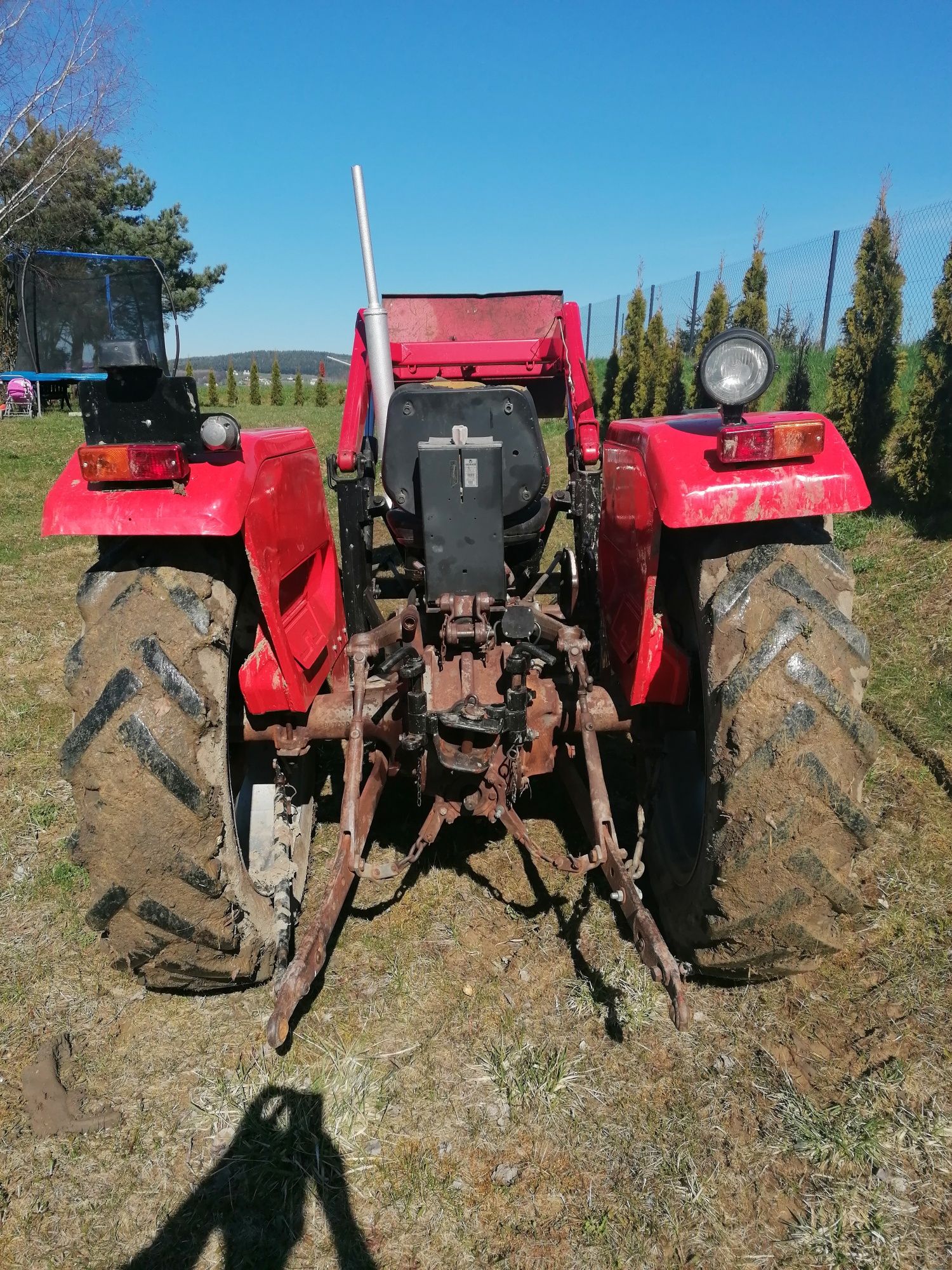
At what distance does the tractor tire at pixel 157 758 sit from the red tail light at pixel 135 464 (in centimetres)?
23

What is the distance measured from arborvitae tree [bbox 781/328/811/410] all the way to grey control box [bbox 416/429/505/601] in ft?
34.8

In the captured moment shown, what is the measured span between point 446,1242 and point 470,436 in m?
2.34

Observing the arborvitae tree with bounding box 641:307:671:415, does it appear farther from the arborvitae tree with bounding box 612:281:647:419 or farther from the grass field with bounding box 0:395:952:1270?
the grass field with bounding box 0:395:952:1270

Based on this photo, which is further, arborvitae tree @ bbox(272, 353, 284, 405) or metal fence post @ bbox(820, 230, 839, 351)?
arborvitae tree @ bbox(272, 353, 284, 405)

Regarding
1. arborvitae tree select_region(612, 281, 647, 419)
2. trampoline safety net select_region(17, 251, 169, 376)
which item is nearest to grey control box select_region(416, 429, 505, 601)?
arborvitae tree select_region(612, 281, 647, 419)

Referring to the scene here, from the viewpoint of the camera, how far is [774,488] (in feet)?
6.86

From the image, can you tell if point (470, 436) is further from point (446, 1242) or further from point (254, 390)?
point (254, 390)

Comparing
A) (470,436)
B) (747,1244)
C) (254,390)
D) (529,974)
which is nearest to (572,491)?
(470,436)

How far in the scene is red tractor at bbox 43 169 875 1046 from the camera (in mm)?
2041

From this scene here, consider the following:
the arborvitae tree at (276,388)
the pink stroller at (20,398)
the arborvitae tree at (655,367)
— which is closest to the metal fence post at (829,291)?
the arborvitae tree at (655,367)

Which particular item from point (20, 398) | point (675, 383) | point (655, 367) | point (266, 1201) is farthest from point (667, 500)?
point (20, 398)

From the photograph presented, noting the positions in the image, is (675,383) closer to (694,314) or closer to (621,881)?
(694,314)

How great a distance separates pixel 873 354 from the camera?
9328 mm

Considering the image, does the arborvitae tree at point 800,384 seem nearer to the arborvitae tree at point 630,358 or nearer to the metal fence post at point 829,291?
the metal fence post at point 829,291
